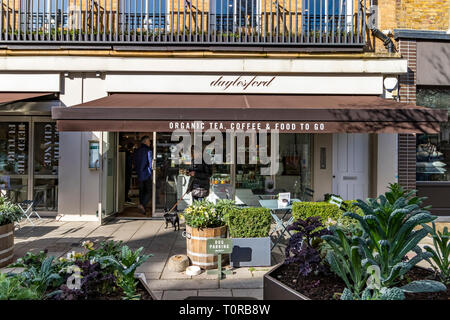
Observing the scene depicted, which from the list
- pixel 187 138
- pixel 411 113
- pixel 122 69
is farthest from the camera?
pixel 187 138

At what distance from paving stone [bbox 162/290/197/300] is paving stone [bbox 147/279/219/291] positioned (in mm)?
90

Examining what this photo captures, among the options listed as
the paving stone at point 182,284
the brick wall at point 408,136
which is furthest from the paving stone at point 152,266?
the brick wall at point 408,136

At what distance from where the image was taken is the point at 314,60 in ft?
26.5

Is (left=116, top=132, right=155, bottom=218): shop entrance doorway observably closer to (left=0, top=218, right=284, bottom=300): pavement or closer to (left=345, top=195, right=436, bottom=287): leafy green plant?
(left=0, top=218, right=284, bottom=300): pavement

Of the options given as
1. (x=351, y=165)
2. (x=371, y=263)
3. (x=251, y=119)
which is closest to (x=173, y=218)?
(x=251, y=119)

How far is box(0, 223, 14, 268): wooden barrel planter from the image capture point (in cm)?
492

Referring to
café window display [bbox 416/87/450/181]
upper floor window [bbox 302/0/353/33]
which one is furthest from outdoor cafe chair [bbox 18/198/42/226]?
café window display [bbox 416/87/450/181]

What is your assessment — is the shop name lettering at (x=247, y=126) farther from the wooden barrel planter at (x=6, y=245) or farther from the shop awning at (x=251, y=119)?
the wooden barrel planter at (x=6, y=245)

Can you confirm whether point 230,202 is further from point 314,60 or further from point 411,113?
point 314,60

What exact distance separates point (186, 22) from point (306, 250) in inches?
285

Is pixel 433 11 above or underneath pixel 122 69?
above

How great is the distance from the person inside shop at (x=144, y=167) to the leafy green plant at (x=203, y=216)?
4.02 m
